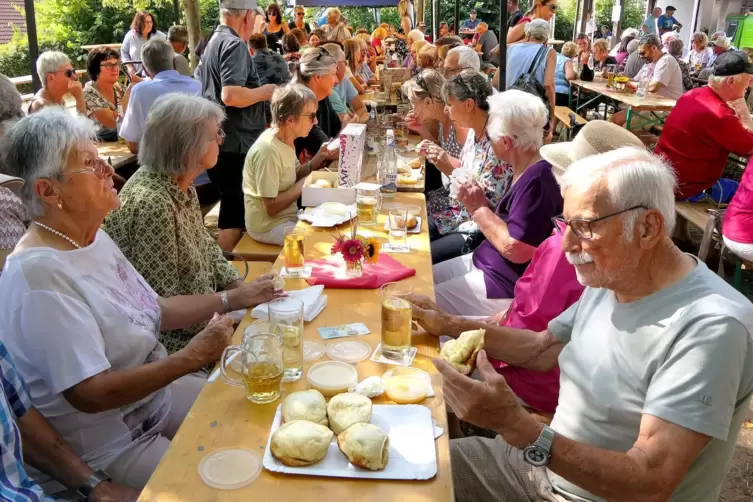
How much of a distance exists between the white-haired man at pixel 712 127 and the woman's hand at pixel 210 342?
457cm

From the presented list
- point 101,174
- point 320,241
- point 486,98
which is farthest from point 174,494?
point 486,98

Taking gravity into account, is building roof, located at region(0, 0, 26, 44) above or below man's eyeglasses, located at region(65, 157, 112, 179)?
above

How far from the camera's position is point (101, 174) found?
200 cm

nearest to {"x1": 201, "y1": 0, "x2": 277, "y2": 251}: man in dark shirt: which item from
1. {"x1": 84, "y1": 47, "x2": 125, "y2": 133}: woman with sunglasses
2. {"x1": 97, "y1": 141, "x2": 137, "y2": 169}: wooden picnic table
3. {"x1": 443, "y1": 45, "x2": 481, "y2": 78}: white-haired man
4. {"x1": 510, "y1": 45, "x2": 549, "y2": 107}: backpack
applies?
{"x1": 97, "y1": 141, "x2": 137, "y2": 169}: wooden picnic table

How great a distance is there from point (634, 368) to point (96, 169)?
174cm

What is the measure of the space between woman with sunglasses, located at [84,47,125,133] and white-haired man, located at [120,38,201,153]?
0.88 meters

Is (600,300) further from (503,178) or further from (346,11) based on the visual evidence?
(346,11)

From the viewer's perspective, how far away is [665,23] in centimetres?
2034

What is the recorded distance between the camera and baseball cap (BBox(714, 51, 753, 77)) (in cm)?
499

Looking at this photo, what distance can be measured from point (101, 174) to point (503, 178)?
7.50 feet

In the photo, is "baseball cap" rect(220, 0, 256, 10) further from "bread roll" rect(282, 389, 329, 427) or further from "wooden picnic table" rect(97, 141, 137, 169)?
"bread roll" rect(282, 389, 329, 427)

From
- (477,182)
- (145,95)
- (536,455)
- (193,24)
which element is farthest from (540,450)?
(193,24)

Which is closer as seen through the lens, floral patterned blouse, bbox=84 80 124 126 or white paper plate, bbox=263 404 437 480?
white paper plate, bbox=263 404 437 480

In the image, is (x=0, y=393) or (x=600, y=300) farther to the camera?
(x=600, y=300)
